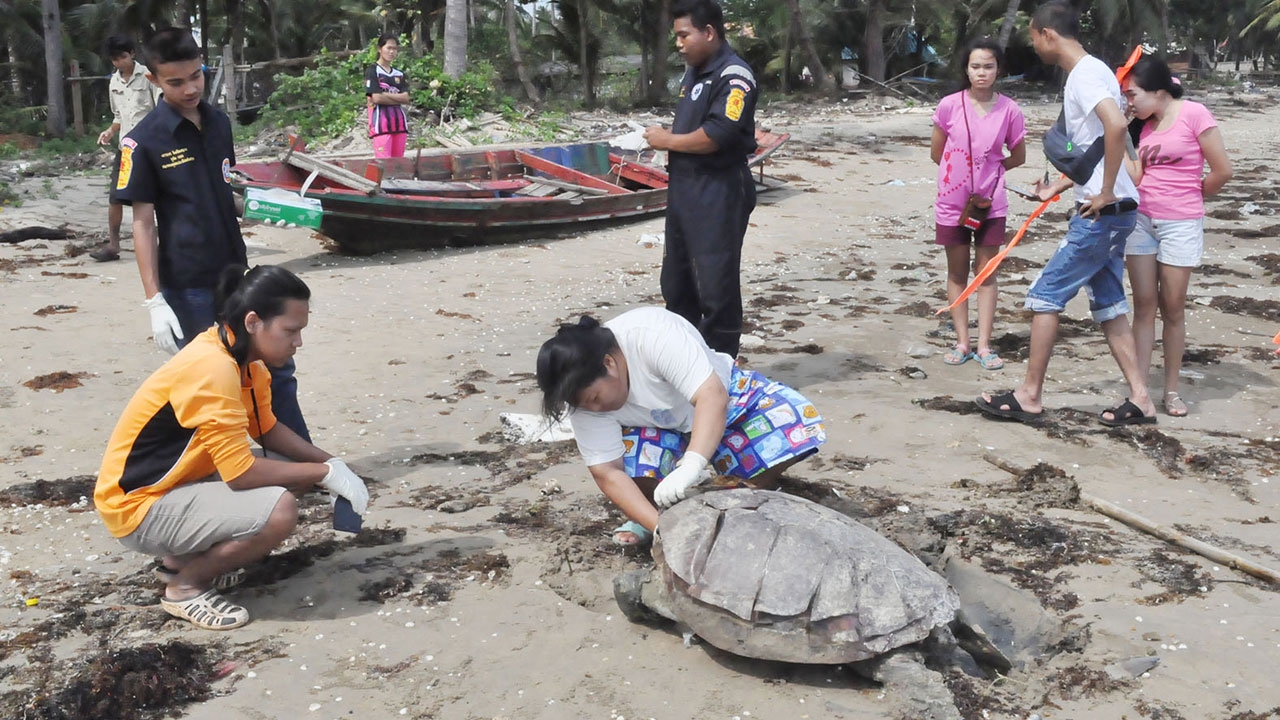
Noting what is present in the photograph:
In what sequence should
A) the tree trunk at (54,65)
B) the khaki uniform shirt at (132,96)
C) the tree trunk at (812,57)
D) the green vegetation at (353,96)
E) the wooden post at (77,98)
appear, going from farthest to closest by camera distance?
1. the tree trunk at (812,57)
2. the wooden post at (77,98)
3. the tree trunk at (54,65)
4. the green vegetation at (353,96)
5. the khaki uniform shirt at (132,96)

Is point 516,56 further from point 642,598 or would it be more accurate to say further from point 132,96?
point 642,598

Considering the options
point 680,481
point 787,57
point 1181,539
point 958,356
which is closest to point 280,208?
point 958,356

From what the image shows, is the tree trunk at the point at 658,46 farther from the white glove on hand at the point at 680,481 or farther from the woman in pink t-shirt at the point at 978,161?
the white glove on hand at the point at 680,481

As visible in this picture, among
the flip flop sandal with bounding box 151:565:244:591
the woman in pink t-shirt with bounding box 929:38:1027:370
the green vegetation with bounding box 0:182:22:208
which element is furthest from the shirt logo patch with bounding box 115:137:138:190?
the green vegetation with bounding box 0:182:22:208

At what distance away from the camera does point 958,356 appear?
243 inches

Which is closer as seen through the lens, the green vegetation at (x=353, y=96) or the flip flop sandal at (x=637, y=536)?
the flip flop sandal at (x=637, y=536)

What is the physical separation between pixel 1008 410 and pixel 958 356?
110cm

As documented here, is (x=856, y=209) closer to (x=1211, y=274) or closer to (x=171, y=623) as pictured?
(x=1211, y=274)

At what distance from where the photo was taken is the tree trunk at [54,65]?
754 inches

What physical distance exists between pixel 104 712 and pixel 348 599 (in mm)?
818

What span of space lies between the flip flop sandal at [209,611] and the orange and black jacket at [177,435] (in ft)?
0.91

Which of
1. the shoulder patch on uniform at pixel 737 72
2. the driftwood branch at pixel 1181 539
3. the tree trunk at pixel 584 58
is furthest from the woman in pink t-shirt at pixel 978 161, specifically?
the tree trunk at pixel 584 58

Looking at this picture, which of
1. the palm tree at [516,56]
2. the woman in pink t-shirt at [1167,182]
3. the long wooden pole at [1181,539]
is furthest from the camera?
the palm tree at [516,56]

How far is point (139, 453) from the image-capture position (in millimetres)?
3215
